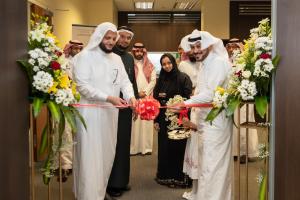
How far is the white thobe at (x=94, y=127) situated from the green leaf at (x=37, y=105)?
93 centimetres

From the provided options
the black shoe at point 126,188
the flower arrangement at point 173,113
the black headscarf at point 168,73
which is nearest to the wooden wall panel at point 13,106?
the flower arrangement at point 173,113

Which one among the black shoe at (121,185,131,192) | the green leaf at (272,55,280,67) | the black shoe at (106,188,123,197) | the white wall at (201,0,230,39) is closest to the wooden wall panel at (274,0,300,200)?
the green leaf at (272,55,280,67)

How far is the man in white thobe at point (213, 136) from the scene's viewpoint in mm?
3650

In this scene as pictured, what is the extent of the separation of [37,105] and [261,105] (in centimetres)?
156

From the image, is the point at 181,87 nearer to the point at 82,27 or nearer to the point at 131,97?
the point at 131,97

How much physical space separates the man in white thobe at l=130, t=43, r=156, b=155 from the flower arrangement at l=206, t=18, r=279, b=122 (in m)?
3.31

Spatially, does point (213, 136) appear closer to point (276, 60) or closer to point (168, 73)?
point (276, 60)

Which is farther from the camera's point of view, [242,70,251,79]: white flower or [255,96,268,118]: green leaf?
[242,70,251,79]: white flower

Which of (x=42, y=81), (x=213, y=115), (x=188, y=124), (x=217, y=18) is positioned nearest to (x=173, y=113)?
(x=188, y=124)

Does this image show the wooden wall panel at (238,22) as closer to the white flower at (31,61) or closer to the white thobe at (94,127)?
the white thobe at (94,127)

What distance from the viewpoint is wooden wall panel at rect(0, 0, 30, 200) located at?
7.59 feet

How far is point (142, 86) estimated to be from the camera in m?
6.97

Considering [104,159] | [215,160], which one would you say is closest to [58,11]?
[104,159]

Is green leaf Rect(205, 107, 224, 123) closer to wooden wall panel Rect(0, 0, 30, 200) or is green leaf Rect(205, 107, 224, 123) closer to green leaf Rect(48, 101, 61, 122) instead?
green leaf Rect(48, 101, 61, 122)
